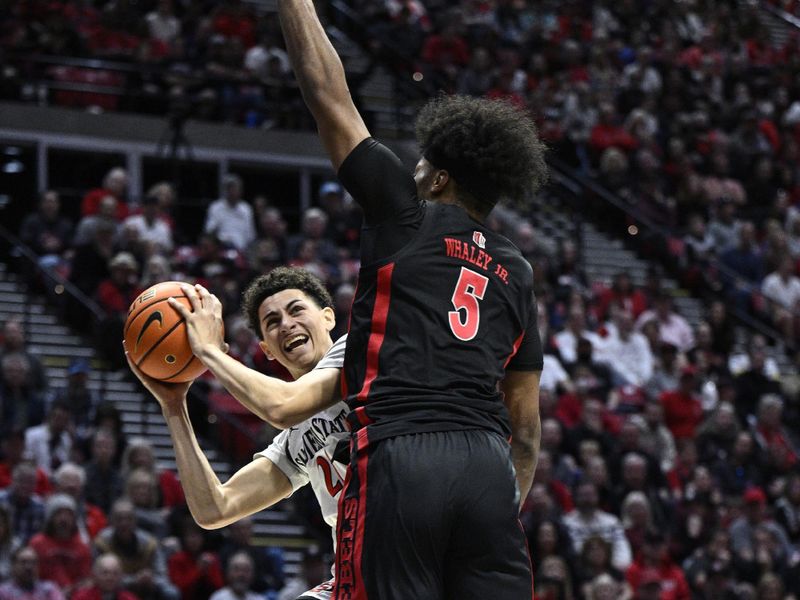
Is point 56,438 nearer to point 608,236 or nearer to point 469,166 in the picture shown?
point 469,166

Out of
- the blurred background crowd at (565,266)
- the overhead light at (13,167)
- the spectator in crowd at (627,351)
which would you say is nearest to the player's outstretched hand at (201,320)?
the blurred background crowd at (565,266)

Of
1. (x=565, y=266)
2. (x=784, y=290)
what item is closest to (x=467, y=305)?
(x=565, y=266)

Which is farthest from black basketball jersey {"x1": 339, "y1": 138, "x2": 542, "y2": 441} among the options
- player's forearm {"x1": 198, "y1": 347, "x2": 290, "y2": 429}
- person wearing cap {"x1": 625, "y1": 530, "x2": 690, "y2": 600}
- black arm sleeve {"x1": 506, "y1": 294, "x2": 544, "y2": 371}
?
person wearing cap {"x1": 625, "y1": 530, "x2": 690, "y2": 600}

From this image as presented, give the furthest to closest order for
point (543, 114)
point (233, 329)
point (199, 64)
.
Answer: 1. point (543, 114)
2. point (199, 64)
3. point (233, 329)

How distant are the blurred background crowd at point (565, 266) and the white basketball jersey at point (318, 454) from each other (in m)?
3.29

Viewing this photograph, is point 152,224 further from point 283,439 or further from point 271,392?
point 271,392

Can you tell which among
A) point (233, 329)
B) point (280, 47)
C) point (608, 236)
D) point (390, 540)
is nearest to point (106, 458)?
point (233, 329)

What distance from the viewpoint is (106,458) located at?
11.7 metres

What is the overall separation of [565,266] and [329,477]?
12.5 m

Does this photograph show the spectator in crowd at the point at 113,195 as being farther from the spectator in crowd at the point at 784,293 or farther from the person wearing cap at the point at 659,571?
the spectator in crowd at the point at 784,293

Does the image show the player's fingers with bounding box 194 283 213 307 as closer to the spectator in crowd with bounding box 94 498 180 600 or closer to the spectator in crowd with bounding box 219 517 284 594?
the spectator in crowd with bounding box 94 498 180 600

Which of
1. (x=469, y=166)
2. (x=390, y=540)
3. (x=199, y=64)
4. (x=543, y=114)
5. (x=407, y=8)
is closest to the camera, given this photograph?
(x=390, y=540)

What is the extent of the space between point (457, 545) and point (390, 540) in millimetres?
198

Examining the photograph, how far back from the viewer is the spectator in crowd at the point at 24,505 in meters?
11.0
